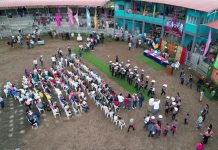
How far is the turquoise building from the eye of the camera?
26.4 m

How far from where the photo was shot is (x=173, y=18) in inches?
1214

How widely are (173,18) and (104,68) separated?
12.2 meters

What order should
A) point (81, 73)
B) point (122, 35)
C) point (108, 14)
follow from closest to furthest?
1. point (81, 73)
2. point (122, 35)
3. point (108, 14)

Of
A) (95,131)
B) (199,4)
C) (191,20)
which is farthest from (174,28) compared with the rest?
(95,131)

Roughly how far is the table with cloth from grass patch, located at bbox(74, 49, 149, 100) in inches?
226

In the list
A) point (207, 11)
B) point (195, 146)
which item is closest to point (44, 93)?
point (195, 146)

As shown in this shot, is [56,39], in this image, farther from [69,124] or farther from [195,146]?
[195,146]

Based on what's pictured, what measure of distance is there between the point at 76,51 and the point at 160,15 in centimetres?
1295

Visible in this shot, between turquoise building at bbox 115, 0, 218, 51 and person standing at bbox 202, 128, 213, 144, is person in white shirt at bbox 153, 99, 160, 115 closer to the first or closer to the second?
person standing at bbox 202, 128, 213, 144

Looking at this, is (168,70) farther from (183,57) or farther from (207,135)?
(207,135)

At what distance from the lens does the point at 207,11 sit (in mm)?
24531

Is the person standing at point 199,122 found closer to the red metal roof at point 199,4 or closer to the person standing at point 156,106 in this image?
the person standing at point 156,106

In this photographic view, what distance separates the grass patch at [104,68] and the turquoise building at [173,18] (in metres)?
9.41

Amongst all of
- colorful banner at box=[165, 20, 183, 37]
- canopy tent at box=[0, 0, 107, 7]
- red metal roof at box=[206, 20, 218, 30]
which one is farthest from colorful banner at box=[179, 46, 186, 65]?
Result: canopy tent at box=[0, 0, 107, 7]
